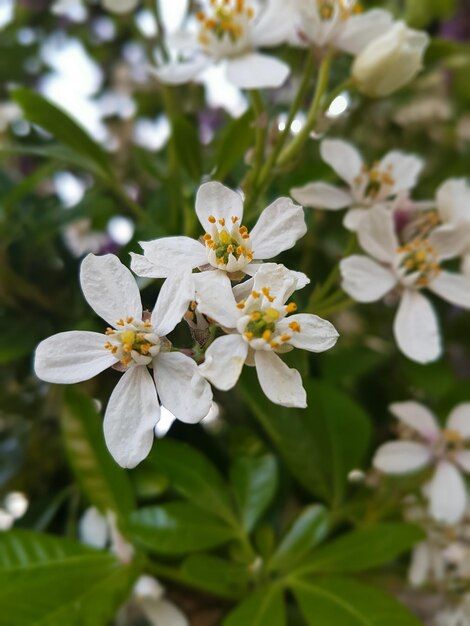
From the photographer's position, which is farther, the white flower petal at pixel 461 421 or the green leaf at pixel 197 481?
the white flower petal at pixel 461 421

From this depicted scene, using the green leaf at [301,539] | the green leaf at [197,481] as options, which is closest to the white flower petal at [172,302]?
the green leaf at [197,481]

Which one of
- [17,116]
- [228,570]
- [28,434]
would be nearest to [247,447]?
[228,570]

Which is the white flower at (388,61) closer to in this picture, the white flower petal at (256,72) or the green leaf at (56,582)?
the white flower petal at (256,72)

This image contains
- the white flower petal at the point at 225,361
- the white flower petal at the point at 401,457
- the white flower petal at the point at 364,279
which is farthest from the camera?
the white flower petal at the point at 401,457

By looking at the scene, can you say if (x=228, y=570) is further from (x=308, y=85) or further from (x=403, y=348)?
(x=308, y=85)

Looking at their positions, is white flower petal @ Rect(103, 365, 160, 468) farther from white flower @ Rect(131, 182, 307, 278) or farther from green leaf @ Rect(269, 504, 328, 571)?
green leaf @ Rect(269, 504, 328, 571)

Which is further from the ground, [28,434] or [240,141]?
[240,141]
